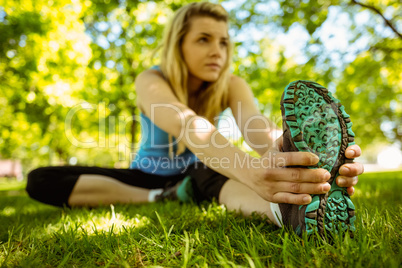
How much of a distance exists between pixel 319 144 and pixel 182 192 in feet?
4.49

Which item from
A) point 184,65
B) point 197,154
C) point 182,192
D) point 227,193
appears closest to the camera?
point 197,154

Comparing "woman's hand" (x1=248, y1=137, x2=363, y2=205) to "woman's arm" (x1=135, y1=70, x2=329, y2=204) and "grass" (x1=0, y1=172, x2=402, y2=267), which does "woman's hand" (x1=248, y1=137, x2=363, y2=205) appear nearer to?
"woman's arm" (x1=135, y1=70, x2=329, y2=204)

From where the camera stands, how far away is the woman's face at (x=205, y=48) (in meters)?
2.49

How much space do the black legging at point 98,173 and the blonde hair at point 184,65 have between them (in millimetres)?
393

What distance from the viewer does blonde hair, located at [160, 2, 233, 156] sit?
99.7 inches

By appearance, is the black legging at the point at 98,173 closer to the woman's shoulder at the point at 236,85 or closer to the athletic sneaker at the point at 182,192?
the athletic sneaker at the point at 182,192

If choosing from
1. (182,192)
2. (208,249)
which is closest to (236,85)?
(182,192)

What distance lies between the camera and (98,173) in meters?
2.59

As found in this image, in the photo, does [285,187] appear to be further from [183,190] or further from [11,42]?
[11,42]

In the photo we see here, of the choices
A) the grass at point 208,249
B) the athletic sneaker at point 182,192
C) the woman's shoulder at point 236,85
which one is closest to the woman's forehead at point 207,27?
the woman's shoulder at point 236,85

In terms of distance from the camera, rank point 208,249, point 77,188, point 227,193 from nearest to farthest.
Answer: point 208,249, point 227,193, point 77,188

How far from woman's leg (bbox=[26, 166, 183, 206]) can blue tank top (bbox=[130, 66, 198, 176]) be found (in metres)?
0.32

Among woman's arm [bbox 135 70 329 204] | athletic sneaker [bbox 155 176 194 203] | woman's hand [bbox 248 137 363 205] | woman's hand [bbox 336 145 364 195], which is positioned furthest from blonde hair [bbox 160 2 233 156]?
woman's hand [bbox 336 145 364 195]

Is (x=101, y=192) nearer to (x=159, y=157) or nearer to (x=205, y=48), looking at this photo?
(x=159, y=157)
